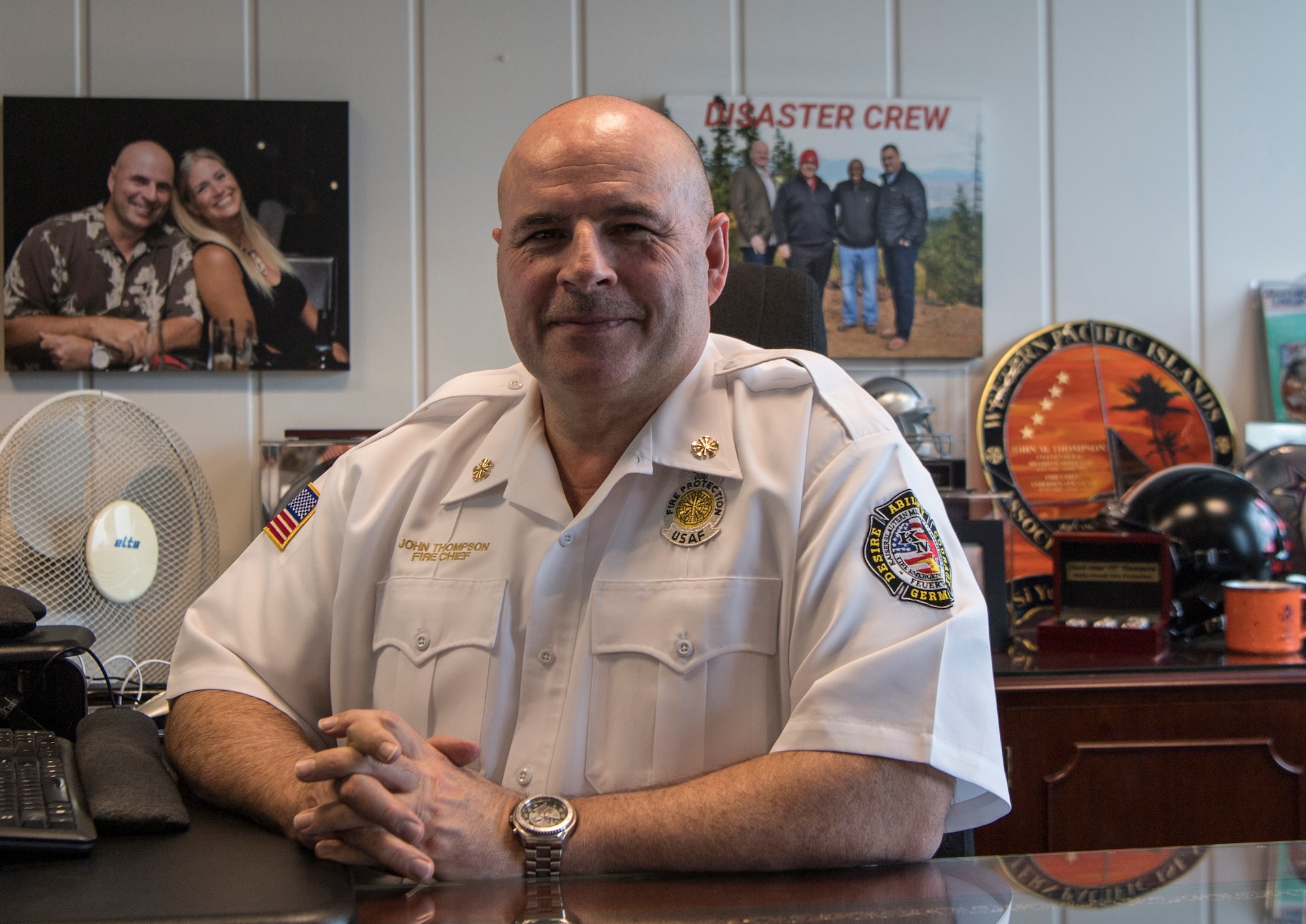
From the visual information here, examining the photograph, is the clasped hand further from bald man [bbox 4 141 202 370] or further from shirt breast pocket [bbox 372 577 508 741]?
bald man [bbox 4 141 202 370]

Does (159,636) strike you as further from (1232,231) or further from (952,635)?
(1232,231)

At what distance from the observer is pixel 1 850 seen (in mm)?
716

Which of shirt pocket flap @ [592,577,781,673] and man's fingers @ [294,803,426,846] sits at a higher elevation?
shirt pocket flap @ [592,577,781,673]

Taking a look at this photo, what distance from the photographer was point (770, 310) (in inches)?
63.6

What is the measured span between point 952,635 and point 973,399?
67.1 inches

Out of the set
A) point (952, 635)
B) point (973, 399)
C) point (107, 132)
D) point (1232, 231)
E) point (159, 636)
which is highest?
point (107, 132)

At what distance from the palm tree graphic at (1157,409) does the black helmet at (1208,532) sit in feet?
1.41

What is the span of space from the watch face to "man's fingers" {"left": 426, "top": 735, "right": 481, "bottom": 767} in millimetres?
89

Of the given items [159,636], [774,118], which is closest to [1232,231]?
[774,118]

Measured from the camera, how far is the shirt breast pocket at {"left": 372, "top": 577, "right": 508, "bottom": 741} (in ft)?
3.90

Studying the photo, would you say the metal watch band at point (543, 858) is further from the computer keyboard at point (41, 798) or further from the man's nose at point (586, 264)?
the man's nose at point (586, 264)

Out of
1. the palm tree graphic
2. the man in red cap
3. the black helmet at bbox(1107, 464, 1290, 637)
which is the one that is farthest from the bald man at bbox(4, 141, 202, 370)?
the palm tree graphic

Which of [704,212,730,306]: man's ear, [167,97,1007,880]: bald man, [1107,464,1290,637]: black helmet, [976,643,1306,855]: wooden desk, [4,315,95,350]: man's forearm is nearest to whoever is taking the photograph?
[167,97,1007,880]: bald man

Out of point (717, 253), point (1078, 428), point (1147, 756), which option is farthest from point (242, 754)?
point (1078, 428)
